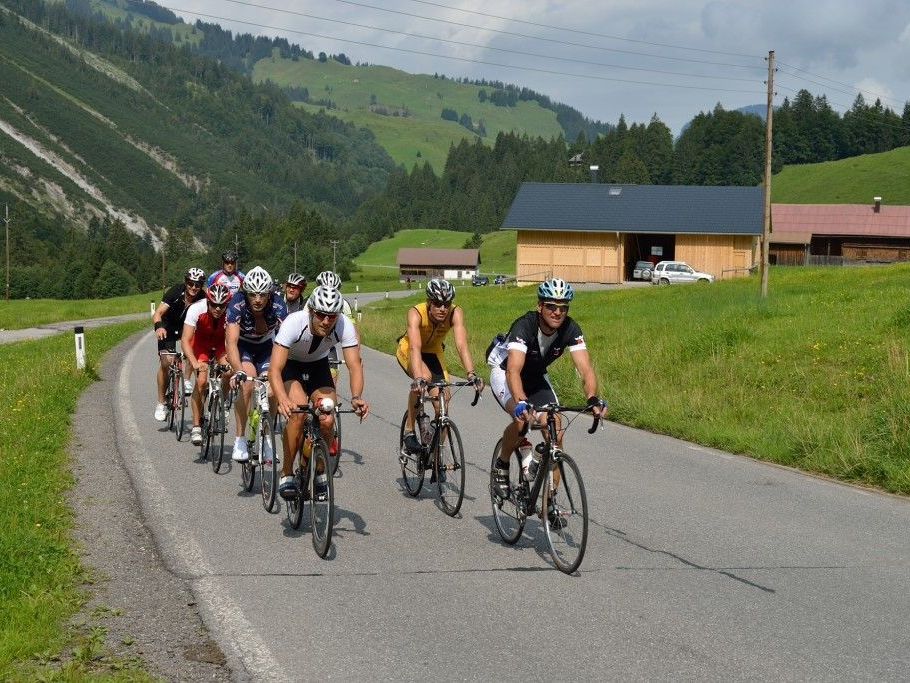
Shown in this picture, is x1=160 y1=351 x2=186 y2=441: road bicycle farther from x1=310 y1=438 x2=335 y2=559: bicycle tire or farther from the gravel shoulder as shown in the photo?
x1=310 y1=438 x2=335 y2=559: bicycle tire

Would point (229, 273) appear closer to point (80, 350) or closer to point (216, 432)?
point (216, 432)

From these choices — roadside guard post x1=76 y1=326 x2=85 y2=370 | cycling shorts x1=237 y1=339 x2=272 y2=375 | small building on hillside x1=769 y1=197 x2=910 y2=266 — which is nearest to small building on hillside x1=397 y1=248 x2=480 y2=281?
small building on hillside x1=769 y1=197 x2=910 y2=266

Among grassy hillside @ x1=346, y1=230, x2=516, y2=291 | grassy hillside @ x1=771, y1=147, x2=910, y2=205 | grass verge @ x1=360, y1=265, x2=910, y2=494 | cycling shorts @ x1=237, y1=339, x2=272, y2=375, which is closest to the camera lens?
cycling shorts @ x1=237, y1=339, x2=272, y2=375

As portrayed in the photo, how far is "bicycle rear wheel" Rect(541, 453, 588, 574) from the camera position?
6.77 m

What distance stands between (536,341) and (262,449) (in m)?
2.77

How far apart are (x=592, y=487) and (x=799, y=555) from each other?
272 cm

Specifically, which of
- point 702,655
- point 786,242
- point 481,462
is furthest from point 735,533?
point 786,242

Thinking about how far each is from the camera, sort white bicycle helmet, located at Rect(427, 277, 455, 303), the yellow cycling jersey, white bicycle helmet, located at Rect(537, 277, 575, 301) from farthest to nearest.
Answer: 1. the yellow cycling jersey
2. white bicycle helmet, located at Rect(427, 277, 455, 303)
3. white bicycle helmet, located at Rect(537, 277, 575, 301)

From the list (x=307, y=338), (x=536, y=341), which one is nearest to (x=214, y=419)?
(x=307, y=338)

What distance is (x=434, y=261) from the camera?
154 metres

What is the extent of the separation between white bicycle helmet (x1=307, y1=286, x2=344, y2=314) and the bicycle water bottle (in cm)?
166

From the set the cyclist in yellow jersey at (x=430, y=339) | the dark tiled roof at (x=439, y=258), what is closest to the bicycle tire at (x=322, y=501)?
the cyclist in yellow jersey at (x=430, y=339)

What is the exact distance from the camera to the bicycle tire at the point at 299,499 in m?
7.78

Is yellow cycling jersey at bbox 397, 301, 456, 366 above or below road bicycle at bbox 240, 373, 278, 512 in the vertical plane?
above
